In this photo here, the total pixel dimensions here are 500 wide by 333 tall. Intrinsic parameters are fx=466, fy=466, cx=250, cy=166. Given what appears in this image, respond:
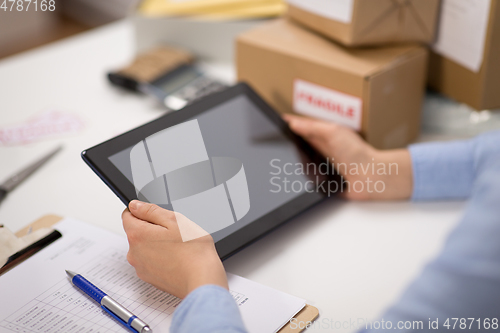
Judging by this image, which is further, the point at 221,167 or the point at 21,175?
the point at 21,175

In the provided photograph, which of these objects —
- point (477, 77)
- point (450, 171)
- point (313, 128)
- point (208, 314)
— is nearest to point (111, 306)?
point (208, 314)

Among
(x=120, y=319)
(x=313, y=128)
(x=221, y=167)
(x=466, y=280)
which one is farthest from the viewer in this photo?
(x=313, y=128)

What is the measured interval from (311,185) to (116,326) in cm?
33

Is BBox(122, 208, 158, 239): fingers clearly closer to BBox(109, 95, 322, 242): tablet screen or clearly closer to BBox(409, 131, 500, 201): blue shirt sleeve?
BBox(109, 95, 322, 242): tablet screen

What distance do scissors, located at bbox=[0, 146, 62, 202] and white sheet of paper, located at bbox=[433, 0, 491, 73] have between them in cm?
73

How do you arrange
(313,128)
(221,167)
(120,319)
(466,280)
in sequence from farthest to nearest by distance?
(313,128) → (221,167) → (120,319) → (466,280)

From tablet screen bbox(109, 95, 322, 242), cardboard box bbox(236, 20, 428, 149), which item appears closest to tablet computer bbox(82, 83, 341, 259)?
tablet screen bbox(109, 95, 322, 242)

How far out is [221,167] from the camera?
62 cm

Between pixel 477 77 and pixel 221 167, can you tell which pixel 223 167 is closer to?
pixel 221 167

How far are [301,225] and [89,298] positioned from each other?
0.30 metres

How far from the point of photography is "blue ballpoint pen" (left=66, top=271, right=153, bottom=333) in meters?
0.49

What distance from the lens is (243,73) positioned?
90 centimetres

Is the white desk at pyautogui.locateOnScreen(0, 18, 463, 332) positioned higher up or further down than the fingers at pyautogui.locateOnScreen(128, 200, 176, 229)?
further down

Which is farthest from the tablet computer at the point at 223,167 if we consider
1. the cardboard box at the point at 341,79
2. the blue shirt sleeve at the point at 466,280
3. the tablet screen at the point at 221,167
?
the blue shirt sleeve at the point at 466,280
